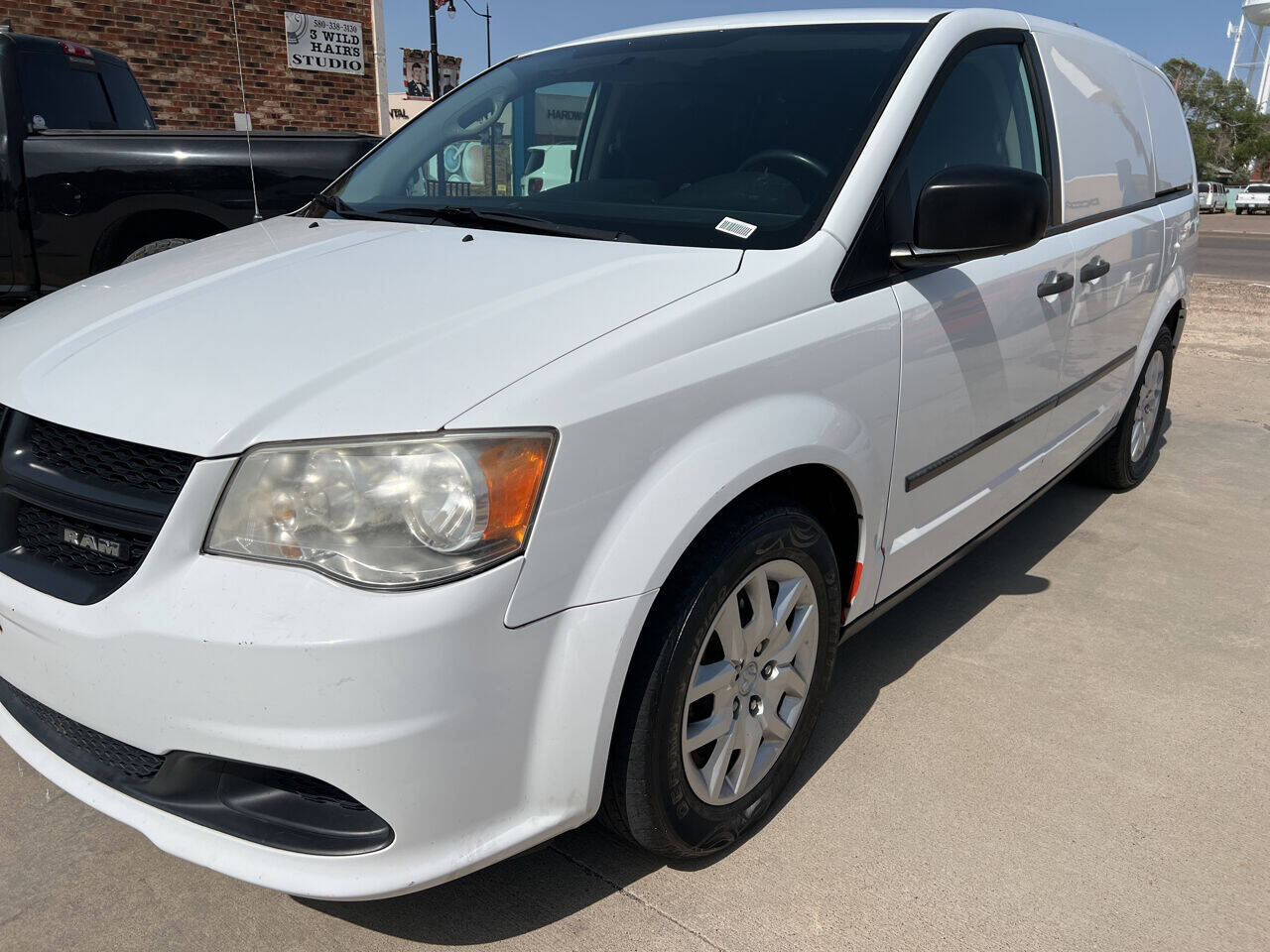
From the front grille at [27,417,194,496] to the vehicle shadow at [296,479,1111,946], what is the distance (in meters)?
0.95

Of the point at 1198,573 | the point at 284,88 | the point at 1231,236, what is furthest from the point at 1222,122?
the point at 1198,573

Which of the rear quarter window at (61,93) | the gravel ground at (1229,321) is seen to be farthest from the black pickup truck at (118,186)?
the gravel ground at (1229,321)

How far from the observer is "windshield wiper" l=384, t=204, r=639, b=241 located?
2328 mm

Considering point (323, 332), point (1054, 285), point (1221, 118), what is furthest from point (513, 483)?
point (1221, 118)

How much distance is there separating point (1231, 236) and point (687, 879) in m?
32.0

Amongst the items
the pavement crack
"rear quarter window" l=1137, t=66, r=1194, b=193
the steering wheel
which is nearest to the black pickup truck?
the steering wheel

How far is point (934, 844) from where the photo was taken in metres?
2.27

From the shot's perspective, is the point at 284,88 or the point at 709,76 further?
the point at 284,88

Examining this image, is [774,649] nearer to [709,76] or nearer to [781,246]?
[781,246]

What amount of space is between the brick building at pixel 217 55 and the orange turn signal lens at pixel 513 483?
12521 millimetres

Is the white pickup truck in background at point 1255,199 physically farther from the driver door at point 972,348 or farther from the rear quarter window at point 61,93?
the driver door at point 972,348

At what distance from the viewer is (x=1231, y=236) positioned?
28516 mm

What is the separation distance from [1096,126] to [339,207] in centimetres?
259

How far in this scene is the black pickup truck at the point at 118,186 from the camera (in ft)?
17.5
